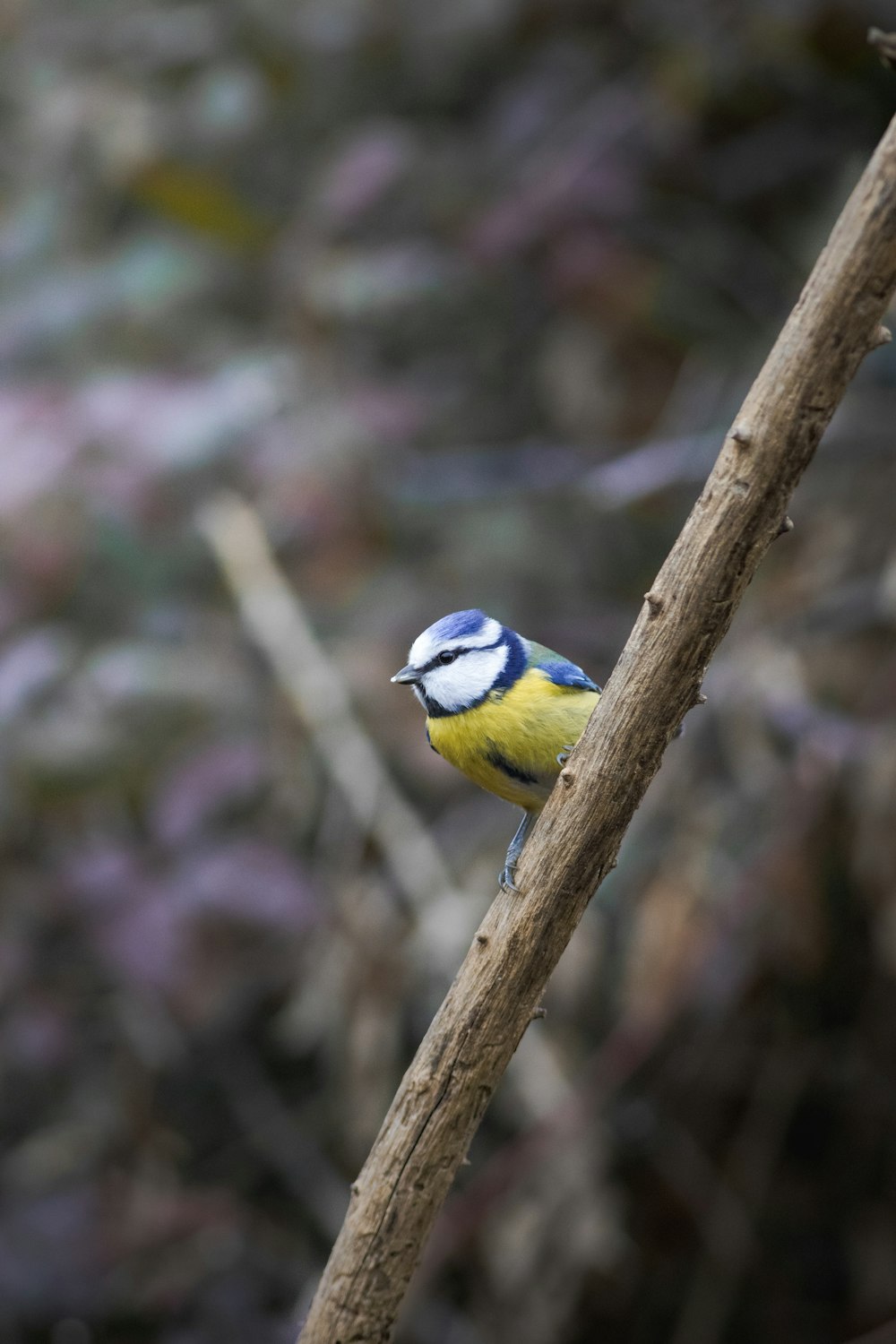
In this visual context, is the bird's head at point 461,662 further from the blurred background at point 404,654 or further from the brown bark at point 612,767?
the blurred background at point 404,654

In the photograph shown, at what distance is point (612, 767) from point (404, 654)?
129 cm

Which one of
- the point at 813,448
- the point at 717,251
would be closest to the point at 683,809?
the point at 813,448

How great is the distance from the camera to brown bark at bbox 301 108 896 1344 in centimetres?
65

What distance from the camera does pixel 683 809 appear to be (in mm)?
1811

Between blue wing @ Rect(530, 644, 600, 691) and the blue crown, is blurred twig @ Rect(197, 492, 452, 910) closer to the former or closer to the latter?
blue wing @ Rect(530, 644, 600, 691)

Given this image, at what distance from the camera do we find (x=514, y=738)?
1072 mm

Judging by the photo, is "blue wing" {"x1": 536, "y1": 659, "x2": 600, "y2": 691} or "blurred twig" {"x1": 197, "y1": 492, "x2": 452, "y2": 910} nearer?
"blue wing" {"x1": 536, "y1": 659, "x2": 600, "y2": 691}

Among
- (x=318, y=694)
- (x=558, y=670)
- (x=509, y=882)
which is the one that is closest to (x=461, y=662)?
(x=558, y=670)

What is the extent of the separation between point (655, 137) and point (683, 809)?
1.57 m

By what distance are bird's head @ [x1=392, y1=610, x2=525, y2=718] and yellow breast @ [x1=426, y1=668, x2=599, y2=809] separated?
14mm

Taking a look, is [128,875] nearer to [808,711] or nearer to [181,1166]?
[181,1166]

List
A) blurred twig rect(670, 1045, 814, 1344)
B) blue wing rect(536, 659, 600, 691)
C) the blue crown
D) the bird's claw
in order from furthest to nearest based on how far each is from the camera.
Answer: blurred twig rect(670, 1045, 814, 1344) < blue wing rect(536, 659, 600, 691) < the blue crown < the bird's claw

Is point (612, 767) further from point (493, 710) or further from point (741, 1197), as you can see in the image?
point (741, 1197)

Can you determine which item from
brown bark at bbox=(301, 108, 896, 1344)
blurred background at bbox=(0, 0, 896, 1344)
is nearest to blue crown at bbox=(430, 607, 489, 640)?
brown bark at bbox=(301, 108, 896, 1344)
